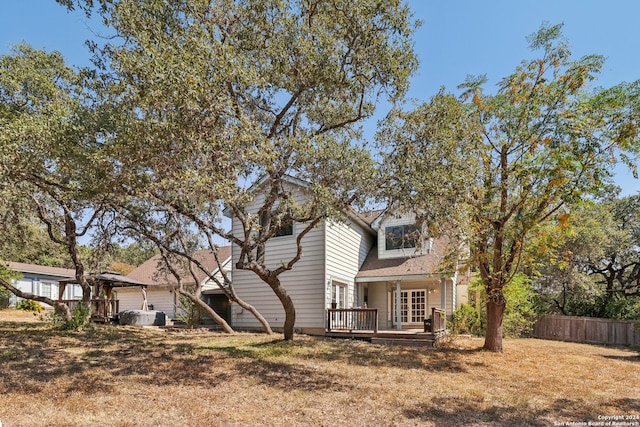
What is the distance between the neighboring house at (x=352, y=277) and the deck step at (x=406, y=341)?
230 centimetres

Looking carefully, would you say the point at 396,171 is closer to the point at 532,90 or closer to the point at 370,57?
the point at 370,57

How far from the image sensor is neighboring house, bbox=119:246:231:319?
21.0 m

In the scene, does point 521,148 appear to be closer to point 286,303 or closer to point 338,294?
point 286,303

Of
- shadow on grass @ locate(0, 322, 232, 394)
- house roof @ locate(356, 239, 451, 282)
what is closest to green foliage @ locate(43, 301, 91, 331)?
shadow on grass @ locate(0, 322, 232, 394)

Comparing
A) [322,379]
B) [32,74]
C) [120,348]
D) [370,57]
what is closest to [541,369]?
[322,379]

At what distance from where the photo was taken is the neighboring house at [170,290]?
69.0ft

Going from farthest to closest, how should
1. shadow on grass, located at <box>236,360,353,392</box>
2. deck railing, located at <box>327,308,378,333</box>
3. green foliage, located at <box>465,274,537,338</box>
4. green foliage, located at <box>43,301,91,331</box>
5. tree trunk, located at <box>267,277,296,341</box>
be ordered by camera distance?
1. green foliage, located at <box>465,274,537,338</box>
2. deck railing, located at <box>327,308,378,333</box>
3. green foliage, located at <box>43,301,91,331</box>
4. tree trunk, located at <box>267,277,296,341</box>
5. shadow on grass, located at <box>236,360,353,392</box>

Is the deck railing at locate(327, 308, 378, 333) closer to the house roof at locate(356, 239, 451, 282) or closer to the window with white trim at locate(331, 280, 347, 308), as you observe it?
the window with white trim at locate(331, 280, 347, 308)

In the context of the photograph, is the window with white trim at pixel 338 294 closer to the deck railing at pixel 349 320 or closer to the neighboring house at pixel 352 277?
the neighboring house at pixel 352 277

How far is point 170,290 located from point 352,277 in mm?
10232

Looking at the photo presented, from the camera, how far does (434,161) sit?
894cm

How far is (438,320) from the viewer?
49.8 ft

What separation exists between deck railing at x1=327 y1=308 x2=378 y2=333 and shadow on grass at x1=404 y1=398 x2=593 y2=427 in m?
8.18

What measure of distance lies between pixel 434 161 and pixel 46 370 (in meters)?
8.74
